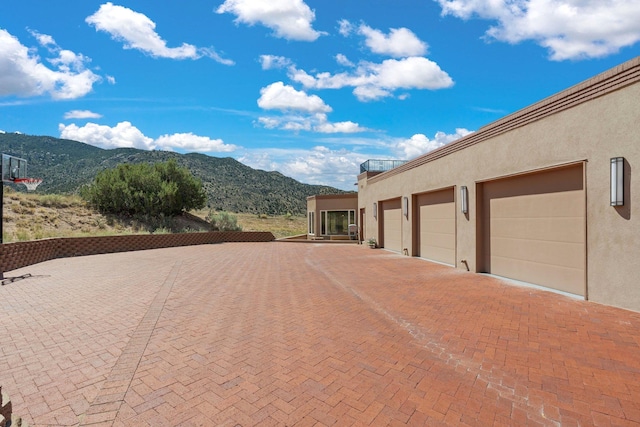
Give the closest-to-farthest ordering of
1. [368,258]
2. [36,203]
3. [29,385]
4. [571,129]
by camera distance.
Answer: [29,385], [571,129], [368,258], [36,203]

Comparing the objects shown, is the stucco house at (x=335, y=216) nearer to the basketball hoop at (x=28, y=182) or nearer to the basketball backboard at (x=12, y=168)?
the basketball hoop at (x=28, y=182)

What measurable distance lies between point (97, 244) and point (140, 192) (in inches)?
444

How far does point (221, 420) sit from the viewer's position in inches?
122

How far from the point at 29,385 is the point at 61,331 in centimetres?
194

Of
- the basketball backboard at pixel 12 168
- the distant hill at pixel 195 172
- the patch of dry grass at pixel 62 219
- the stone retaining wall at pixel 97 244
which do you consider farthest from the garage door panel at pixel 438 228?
the distant hill at pixel 195 172

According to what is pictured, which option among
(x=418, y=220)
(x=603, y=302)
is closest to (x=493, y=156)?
(x=603, y=302)

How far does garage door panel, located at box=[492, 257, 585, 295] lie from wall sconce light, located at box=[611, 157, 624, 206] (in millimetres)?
1598

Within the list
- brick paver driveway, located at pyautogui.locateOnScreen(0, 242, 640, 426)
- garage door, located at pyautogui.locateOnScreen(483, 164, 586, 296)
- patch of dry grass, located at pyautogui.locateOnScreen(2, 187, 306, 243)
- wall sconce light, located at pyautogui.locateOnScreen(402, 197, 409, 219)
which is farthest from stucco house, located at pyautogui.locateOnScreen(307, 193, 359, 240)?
brick paver driveway, located at pyautogui.locateOnScreen(0, 242, 640, 426)

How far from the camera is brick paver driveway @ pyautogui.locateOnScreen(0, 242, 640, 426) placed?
3.24m

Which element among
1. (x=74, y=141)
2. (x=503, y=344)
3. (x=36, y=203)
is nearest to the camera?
(x=503, y=344)

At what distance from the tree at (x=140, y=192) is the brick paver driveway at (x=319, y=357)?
68.7ft

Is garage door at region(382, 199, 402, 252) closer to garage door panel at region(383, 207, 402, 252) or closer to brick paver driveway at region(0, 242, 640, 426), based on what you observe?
garage door panel at region(383, 207, 402, 252)

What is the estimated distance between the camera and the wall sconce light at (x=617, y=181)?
6.05 meters

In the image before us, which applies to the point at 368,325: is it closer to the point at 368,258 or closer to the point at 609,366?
the point at 609,366
